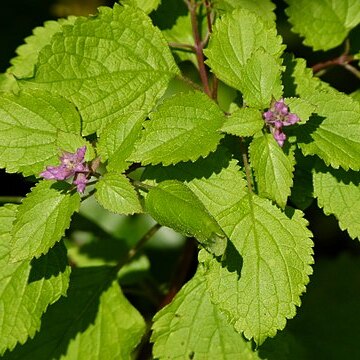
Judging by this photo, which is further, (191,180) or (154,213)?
(191,180)

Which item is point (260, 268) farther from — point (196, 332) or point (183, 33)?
point (183, 33)

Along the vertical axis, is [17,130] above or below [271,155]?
below

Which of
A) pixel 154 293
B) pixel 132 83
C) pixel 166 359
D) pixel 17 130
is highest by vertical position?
pixel 132 83

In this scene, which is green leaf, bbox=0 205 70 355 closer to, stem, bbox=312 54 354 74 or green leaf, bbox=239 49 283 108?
green leaf, bbox=239 49 283 108

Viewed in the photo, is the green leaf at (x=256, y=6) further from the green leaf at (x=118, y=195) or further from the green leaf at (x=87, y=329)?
the green leaf at (x=87, y=329)

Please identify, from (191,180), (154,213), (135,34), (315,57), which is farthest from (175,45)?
(315,57)

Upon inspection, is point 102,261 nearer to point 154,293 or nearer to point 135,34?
point 154,293

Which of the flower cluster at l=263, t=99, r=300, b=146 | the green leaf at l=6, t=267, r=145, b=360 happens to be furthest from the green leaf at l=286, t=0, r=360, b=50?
the green leaf at l=6, t=267, r=145, b=360
